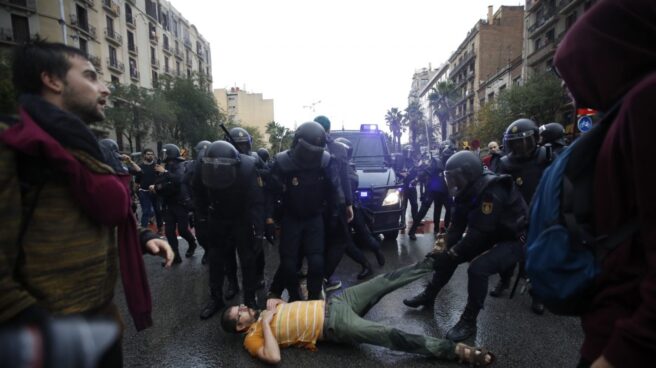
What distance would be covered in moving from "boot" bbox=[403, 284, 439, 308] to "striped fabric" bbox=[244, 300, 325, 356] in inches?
50.2

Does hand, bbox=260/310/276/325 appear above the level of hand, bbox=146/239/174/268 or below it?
below

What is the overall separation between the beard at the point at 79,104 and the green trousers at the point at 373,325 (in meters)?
2.21

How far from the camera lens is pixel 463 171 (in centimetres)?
329

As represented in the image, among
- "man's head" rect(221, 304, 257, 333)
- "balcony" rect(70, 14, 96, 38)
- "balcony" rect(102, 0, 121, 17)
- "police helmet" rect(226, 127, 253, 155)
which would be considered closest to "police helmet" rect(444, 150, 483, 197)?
"man's head" rect(221, 304, 257, 333)

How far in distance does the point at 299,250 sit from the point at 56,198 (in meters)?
2.68

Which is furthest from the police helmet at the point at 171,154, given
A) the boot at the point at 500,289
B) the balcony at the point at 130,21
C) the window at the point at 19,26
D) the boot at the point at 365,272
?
the balcony at the point at 130,21

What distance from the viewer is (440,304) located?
154 inches

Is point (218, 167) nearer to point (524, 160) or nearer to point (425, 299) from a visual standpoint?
point (425, 299)

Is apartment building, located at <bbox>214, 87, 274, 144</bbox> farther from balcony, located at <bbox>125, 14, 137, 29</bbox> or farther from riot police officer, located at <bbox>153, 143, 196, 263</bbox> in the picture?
riot police officer, located at <bbox>153, 143, 196, 263</bbox>

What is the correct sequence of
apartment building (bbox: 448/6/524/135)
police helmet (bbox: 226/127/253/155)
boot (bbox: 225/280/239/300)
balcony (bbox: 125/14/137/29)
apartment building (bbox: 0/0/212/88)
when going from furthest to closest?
apartment building (bbox: 448/6/524/135) → balcony (bbox: 125/14/137/29) → apartment building (bbox: 0/0/212/88) → police helmet (bbox: 226/127/253/155) → boot (bbox: 225/280/239/300)

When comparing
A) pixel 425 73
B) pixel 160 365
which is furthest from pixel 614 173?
pixel 425 73

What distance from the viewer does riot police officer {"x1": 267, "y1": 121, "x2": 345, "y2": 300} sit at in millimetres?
3670

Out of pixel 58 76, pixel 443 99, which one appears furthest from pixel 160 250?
pixel 443 99

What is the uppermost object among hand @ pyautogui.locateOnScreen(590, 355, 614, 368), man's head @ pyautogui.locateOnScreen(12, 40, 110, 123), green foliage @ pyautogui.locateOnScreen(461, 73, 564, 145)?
A: green foliage @ pyautogui.locateOnScreen(461, 73, 564, 145)
